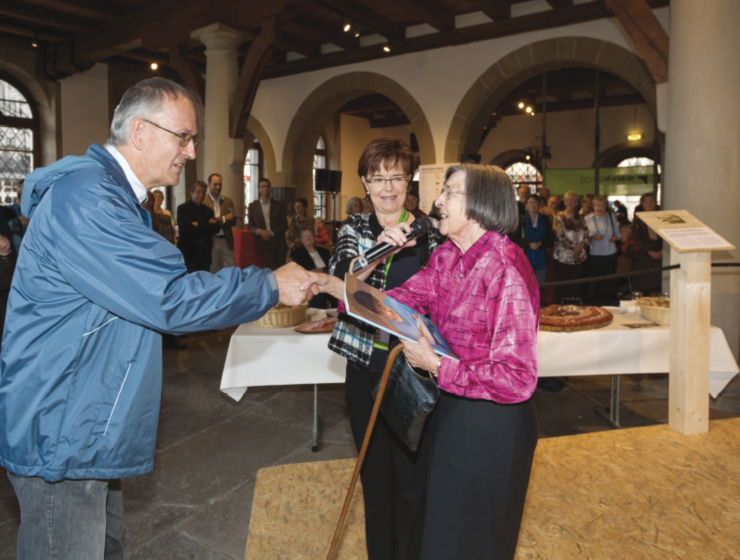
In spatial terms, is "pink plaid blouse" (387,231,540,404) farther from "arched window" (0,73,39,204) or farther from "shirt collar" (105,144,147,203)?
"arched window" (0,73,39,204)

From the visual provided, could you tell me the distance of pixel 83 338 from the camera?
134 cm

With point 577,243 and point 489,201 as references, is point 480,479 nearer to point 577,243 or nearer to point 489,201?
point 489,201

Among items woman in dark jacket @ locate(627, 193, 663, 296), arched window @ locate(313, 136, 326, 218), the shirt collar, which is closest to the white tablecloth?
the shirt collar

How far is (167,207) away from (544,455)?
39.7ft

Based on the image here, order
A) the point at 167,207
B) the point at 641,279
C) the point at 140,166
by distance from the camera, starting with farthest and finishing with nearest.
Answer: the point at 167,207 → the point at 641,279 → the point at 140,166

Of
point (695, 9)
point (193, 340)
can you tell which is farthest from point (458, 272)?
point (193, 340)

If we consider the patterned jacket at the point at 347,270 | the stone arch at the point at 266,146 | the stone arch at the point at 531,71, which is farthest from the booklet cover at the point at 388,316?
the stone arch at the point at 266,146

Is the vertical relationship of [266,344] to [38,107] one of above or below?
below

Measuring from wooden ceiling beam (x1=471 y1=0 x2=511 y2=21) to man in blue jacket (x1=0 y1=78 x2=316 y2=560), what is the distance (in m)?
7.36

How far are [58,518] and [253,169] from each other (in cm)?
1582

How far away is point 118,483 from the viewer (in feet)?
5.60

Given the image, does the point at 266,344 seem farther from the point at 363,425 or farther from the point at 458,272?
Answer: the point at 458,272

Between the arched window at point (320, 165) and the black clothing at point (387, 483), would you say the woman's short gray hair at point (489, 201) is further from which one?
the arched window at point (320, 165)

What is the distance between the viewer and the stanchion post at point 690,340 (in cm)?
314
